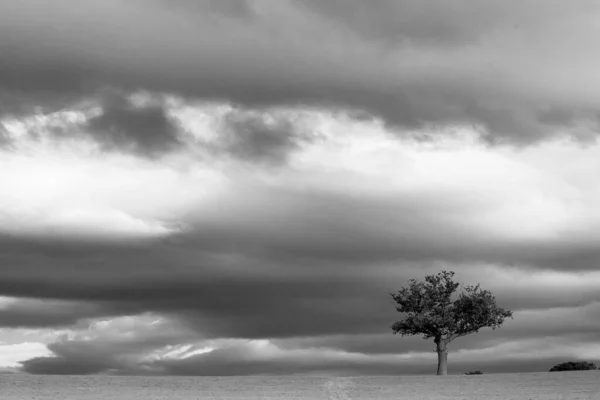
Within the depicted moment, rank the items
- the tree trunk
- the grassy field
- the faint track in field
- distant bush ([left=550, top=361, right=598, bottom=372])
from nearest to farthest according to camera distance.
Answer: the grassy field → the faint track in field → the tree trunk → distant bush ([left=550, top=361, right=598, bottom=372])

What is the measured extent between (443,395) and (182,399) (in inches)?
962

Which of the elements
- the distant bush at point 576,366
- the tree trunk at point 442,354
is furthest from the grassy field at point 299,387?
the distant bush at point 576,366

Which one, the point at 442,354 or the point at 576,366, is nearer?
the point at 442,354

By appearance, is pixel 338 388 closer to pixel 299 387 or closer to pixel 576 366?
pixel 299 387

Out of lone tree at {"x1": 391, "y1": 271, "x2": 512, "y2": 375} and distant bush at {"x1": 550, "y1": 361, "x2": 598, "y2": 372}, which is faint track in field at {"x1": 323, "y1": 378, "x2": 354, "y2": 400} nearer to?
lone tree at {"x1": 391, "y1": 271, "x2": 512, "y2": 375}

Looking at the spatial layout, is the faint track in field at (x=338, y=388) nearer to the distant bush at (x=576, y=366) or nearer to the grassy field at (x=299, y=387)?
the grassy field at (x=299, y=387)

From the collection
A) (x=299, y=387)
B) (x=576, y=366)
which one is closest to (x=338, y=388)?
(x=299, y=387)

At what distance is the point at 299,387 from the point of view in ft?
254

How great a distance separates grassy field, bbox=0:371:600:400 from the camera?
6938 cm

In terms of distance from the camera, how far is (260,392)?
72938 mm

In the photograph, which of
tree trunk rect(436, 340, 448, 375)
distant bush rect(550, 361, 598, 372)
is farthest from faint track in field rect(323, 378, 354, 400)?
distant bush rect(550, 361, 598, 372)

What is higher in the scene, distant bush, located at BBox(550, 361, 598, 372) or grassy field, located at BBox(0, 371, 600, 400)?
distant bush, located at BBox(550, 361, 598, 372)

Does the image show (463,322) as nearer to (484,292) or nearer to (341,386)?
(484,292)

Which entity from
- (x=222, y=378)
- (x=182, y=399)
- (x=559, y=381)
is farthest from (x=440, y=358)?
(x=182, y=399)
